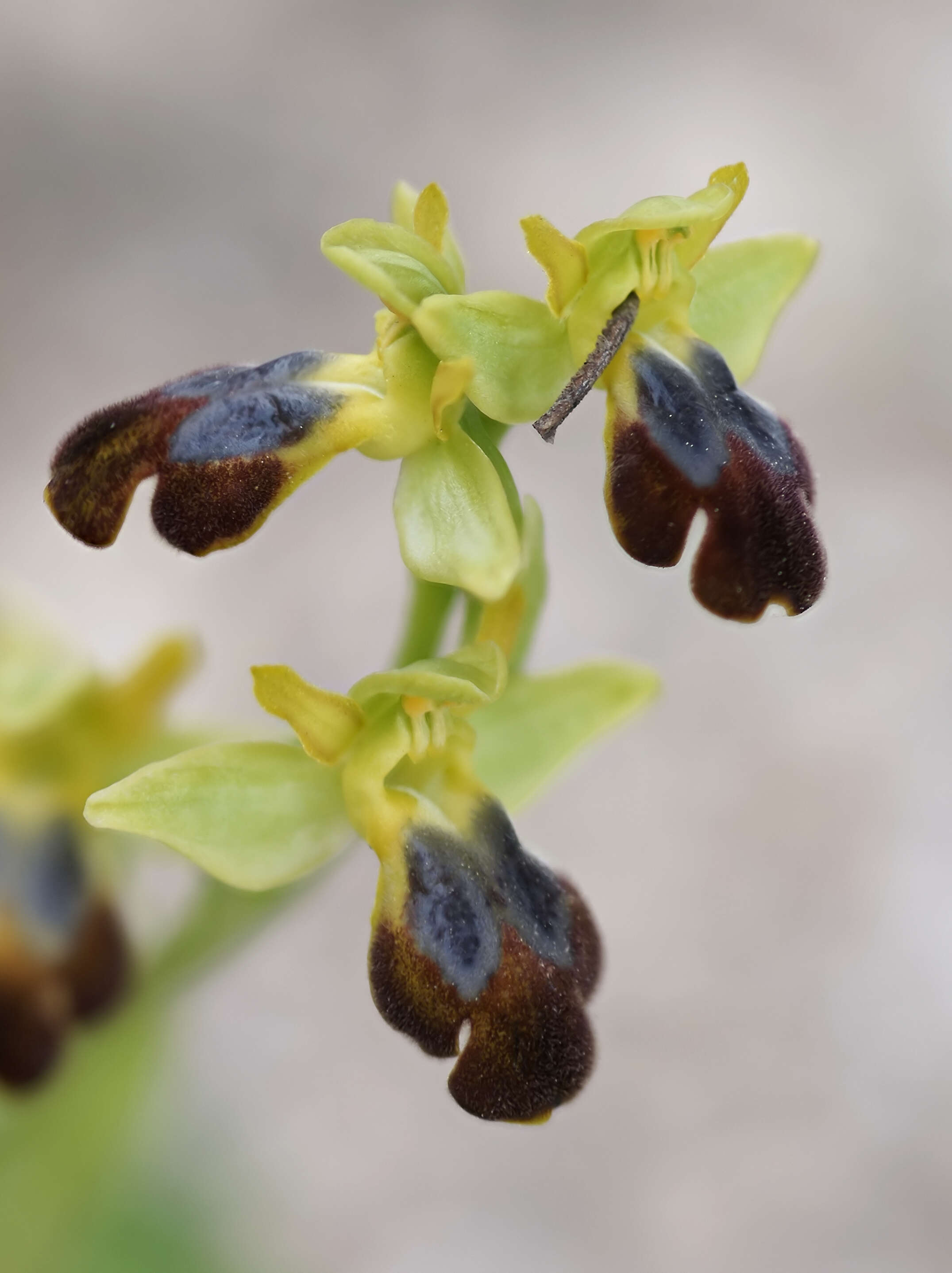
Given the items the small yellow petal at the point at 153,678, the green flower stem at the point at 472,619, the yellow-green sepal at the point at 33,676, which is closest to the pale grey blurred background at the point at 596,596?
the small yellow petal at the point at 153,678

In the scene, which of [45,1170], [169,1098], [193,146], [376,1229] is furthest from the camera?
[193,146]

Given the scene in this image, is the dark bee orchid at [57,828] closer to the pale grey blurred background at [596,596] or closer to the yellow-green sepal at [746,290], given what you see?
the pale grey blurred background at [596,596]

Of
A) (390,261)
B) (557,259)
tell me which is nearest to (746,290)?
(557,259)

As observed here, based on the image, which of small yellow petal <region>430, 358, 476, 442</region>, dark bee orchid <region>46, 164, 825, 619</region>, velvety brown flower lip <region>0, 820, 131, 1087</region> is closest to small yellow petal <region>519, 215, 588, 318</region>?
dark bee orchid <region>46, 164, 825, 619</region>

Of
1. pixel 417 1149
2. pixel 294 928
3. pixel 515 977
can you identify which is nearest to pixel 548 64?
pixel 294 928

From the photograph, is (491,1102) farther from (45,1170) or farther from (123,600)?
(123,600)

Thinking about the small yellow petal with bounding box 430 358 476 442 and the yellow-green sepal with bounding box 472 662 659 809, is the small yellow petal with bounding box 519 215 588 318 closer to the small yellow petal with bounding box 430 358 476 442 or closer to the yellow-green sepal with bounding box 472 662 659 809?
the small yellow petal with bounding box 430 358 476 442
